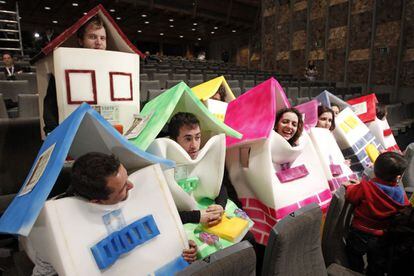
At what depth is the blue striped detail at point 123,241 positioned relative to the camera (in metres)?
0.82

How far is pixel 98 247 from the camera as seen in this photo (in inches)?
32.4

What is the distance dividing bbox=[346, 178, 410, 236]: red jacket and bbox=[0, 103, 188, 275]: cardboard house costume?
36.2 inches

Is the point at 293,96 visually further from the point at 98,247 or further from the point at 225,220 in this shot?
the point at 98,247

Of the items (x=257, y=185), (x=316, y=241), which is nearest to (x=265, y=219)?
(x=257, y=185)

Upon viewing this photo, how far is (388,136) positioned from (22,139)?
9.56 feet

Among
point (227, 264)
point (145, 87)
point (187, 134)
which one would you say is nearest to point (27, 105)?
point (145, 87)

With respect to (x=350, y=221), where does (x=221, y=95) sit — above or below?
above

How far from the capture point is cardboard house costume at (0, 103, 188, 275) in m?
0.79

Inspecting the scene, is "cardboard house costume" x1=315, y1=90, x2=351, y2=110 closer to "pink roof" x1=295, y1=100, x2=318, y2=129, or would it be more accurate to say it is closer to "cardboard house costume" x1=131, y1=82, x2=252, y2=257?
"pink roof" x1=295, y1=100, x2=318, y2=129

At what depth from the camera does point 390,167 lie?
4.53 feet

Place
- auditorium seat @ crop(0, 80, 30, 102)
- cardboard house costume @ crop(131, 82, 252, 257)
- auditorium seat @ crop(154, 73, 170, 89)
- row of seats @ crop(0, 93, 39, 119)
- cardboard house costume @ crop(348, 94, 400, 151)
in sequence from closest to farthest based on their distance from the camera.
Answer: cardboard house costume @ crop(131, 82, 252, 257), row of seats @ crop(0, 93, 39, 119), cardboard house costume @ crop(348, 94, 400, 151), auditorium seat @ crop(0, 80, 30, 102), auditorium seat @ crop(154, 73, 170, 89)

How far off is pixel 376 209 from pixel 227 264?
3.44 ft

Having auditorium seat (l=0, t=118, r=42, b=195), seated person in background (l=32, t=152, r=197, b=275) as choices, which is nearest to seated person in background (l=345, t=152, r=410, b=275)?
seated person in background (l=32, t=152, r=197, b=275)

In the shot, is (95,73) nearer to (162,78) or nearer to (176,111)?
(176,111)
